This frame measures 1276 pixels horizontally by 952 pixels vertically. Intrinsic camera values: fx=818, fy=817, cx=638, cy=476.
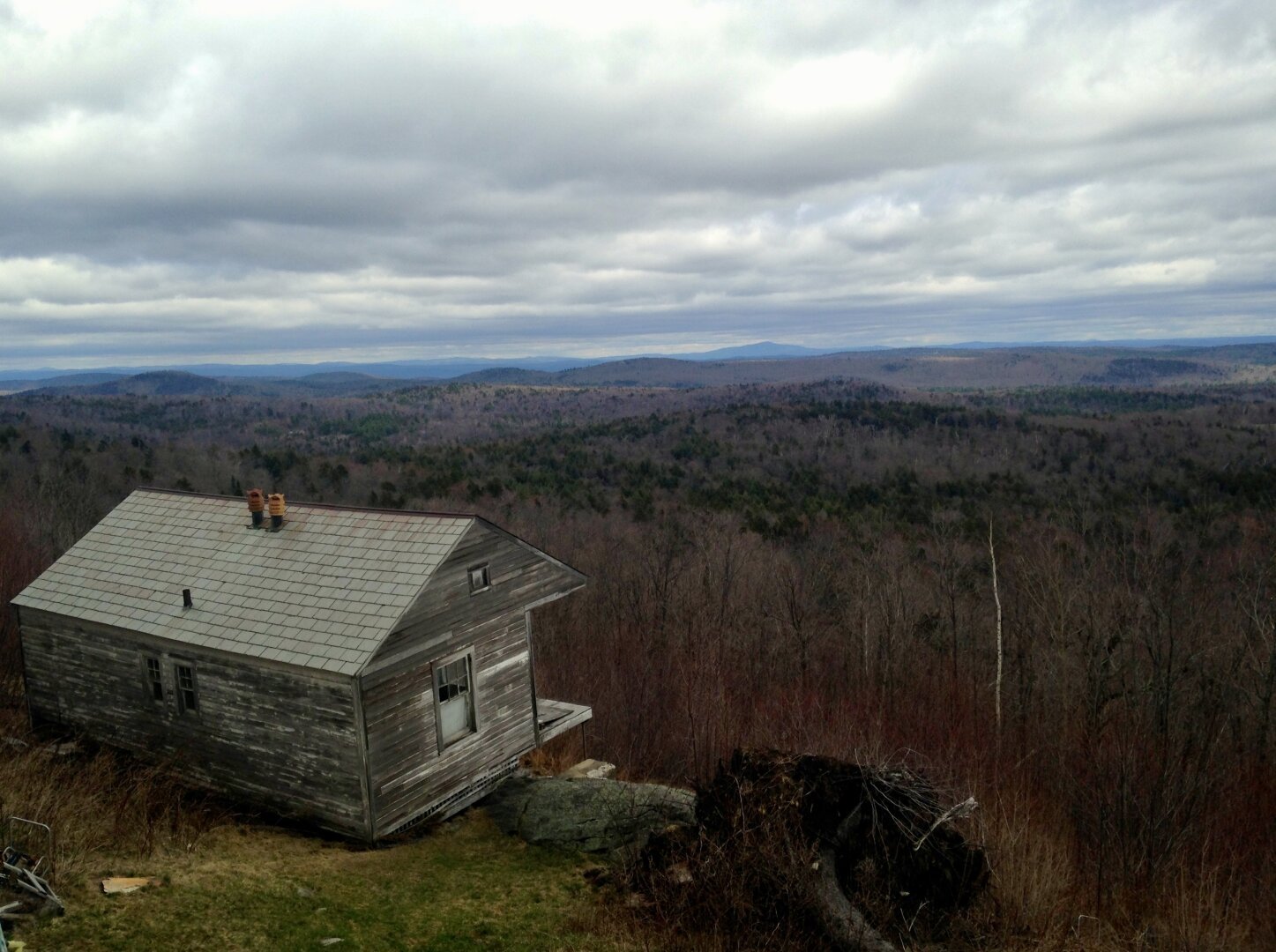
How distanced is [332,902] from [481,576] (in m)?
6.61

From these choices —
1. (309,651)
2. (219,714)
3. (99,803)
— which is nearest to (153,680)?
(219,714)

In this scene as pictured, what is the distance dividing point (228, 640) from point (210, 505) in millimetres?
5308

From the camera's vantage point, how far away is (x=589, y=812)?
1593cm

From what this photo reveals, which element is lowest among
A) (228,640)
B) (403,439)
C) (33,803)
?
(403,439)

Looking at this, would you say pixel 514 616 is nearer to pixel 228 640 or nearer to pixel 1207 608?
pixel 228 640

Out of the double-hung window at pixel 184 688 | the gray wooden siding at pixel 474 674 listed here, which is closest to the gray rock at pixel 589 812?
the gray wooden siding at pixel 474 674

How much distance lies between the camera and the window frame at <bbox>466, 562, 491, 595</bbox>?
16.8 metres

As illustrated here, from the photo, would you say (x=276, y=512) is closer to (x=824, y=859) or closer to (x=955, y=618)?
(x=824, y=859)

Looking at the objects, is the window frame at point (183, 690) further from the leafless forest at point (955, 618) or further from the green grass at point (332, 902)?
the leafless forest at point (955, 618)

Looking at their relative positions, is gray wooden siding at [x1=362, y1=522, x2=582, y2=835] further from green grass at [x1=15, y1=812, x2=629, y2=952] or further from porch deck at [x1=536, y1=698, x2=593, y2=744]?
green grass at [x1=15, y1=812, x2=629, y2=952]

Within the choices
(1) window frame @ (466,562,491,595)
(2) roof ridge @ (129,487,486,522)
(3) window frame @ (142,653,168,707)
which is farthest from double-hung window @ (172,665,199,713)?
(1) window frame @ (466,562,491,595)

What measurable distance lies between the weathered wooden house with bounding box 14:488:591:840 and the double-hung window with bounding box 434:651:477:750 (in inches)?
1.6

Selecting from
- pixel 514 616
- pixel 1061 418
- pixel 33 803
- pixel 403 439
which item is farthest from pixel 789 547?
pixel 403 439

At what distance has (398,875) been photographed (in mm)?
13531
